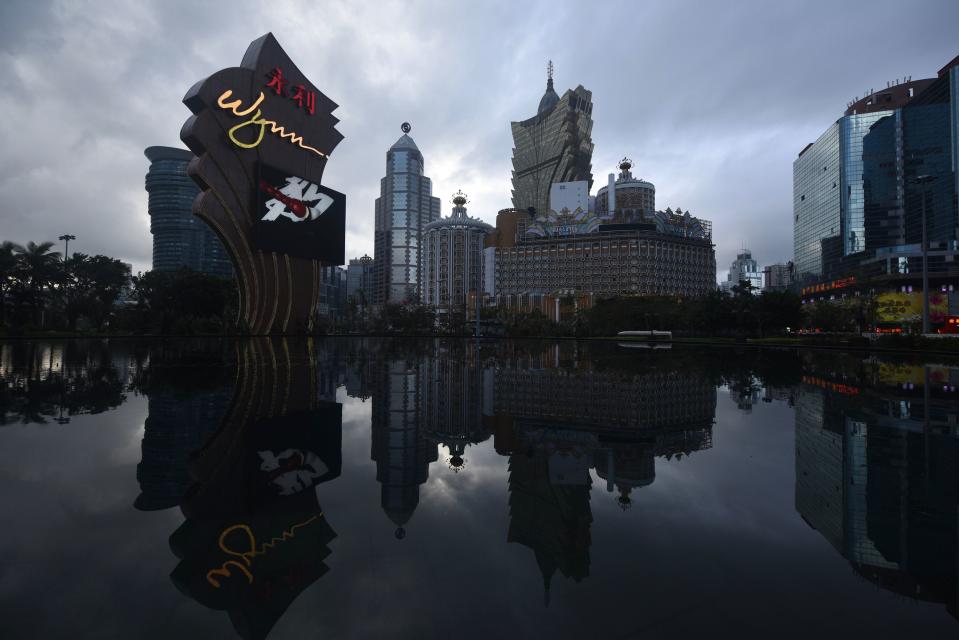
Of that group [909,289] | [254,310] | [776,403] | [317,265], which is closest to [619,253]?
[909,289]

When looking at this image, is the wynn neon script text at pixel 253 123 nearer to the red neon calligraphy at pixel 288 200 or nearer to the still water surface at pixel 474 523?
the red neon calligraphy at pixel 288 200

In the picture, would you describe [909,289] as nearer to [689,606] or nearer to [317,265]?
[317,265]

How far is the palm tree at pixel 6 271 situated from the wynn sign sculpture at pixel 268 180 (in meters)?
29.8

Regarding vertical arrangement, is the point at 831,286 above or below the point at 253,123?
below

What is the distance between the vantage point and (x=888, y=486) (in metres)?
6.12

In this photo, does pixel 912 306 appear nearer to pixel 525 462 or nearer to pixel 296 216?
pixel 296 216

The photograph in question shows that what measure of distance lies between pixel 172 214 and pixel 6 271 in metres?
121

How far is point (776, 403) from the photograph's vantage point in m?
13.0

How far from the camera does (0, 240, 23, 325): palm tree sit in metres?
57.7

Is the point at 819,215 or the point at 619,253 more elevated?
the point at 819,215

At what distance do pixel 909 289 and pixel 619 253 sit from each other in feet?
189

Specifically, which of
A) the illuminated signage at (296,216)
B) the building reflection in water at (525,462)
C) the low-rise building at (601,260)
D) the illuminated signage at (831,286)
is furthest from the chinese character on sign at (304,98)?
the illuminated signage at (831,286)

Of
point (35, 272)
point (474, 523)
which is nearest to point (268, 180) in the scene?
point (35, 272)

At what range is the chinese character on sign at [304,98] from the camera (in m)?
57.4
